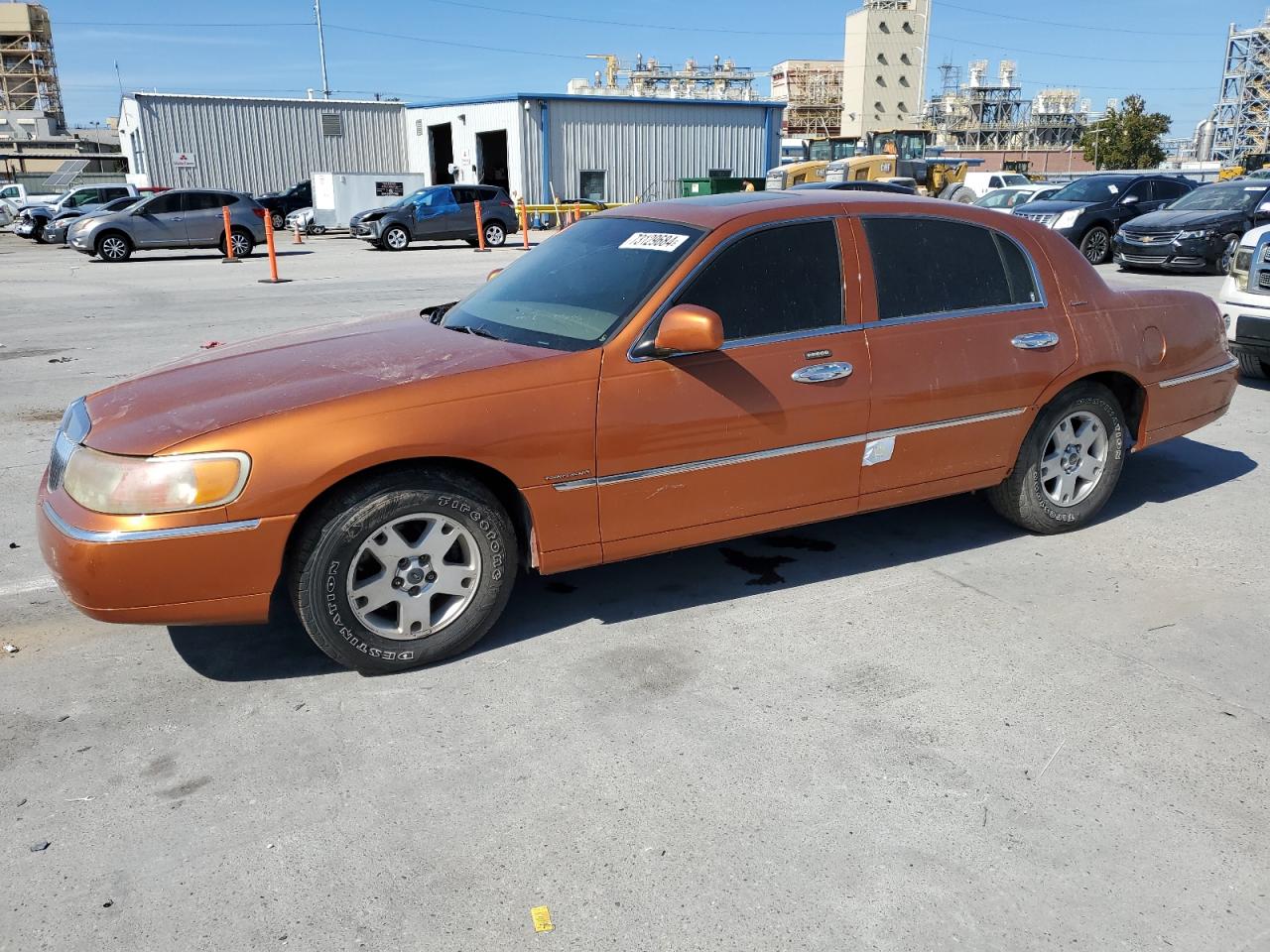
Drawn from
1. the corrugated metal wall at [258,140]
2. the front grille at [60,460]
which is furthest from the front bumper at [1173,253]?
the corrugated metal wall at [258,140]

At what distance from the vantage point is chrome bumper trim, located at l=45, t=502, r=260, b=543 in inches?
124

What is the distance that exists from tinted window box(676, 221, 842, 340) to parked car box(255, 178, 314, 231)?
34.1 m

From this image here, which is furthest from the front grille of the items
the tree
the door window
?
the tree

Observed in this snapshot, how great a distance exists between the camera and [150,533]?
10.3 feet

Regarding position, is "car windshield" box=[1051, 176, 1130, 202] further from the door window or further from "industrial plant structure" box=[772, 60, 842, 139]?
"industrial plant structure" box=[772, 60, 842, 139]

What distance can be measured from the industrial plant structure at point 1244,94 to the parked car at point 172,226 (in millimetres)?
107659

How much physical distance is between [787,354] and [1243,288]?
5.70 m

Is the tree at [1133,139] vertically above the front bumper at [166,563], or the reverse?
the tree at [1133,139]

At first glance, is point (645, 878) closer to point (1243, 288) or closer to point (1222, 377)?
point (1222, 377)

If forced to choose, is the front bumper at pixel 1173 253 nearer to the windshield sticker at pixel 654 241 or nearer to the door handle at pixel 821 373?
the door handle at pixel 821 373

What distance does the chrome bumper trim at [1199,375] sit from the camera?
200 inches

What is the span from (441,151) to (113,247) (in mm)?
21164

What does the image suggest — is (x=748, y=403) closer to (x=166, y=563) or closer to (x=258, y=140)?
(x=166, y=563)

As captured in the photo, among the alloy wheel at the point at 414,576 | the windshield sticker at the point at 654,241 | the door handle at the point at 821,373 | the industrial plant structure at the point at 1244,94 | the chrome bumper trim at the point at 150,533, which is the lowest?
the alloy wheel at the point at 414,576
